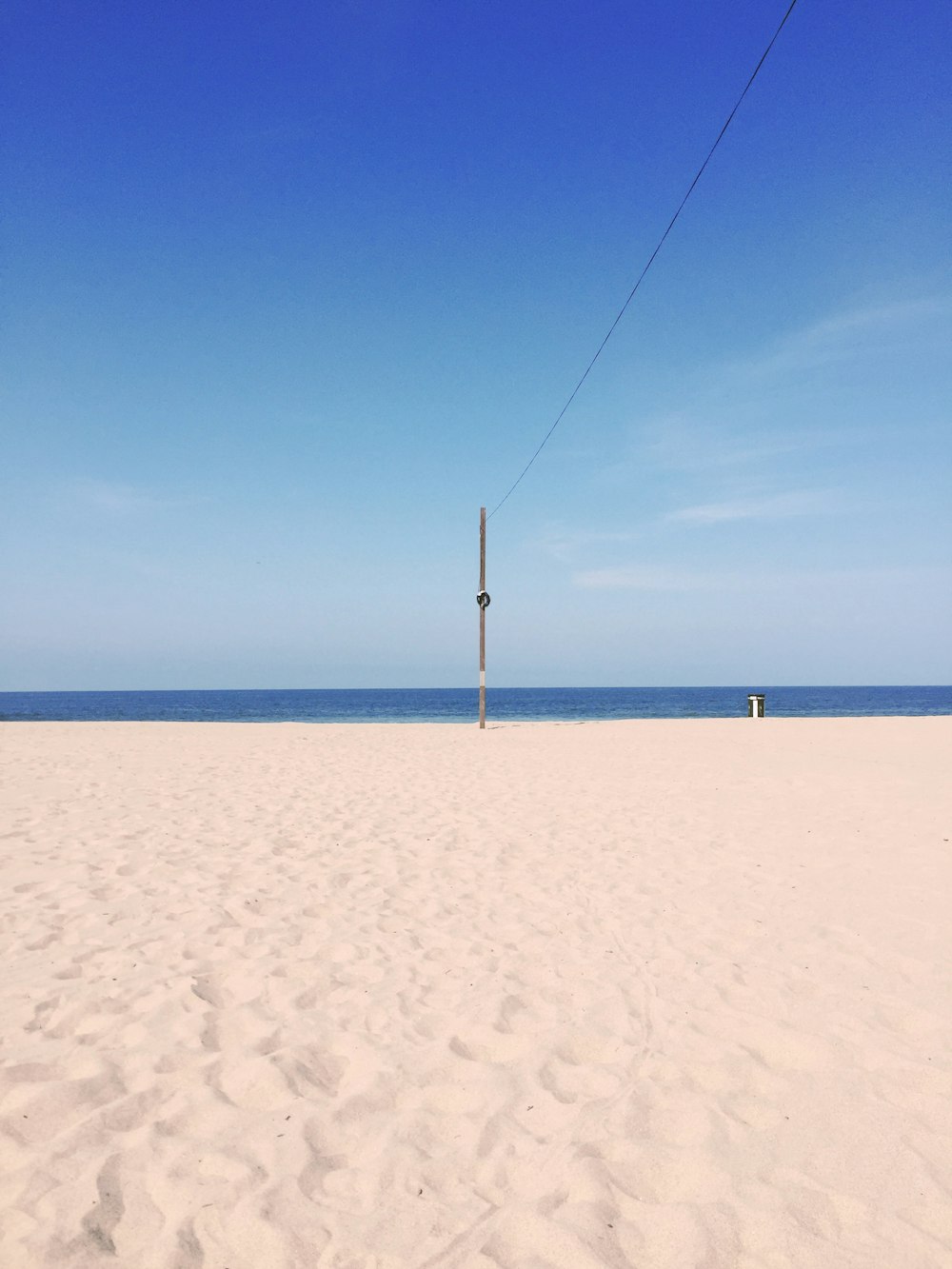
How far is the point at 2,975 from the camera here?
12.0ft

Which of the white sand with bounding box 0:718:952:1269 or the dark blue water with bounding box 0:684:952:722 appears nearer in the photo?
the white sand with bounding box 0:718:952:1269

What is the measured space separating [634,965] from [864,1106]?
1.38 m

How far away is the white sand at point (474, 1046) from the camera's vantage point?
2.15 meters

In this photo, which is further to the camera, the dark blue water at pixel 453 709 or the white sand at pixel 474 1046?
the dark blue water at pixel 453 709

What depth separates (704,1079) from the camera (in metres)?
2.89

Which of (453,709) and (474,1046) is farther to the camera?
(453,709)

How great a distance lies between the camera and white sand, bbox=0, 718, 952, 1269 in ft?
7.04

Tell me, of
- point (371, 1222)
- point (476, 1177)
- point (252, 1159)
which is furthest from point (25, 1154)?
point (476, 1177)

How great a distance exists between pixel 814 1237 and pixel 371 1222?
132 cm

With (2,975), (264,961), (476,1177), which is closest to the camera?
(476,1177)

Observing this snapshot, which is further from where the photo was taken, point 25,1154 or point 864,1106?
point 864,1106

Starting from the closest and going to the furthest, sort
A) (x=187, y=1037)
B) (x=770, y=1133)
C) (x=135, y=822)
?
(x=770, y=1133) < (x=187, y=1037) < (x=135, y=822)

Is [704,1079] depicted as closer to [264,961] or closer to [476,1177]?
[476,1177]

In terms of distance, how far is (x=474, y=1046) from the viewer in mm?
3139
